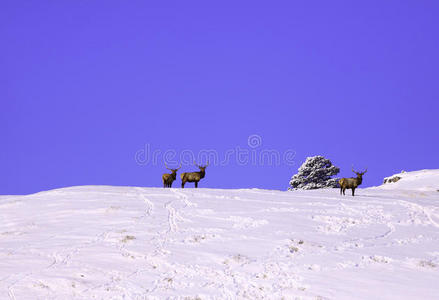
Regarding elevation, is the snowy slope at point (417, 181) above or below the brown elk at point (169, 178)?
above

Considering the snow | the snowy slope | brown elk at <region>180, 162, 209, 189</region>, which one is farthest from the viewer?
the snowy slope

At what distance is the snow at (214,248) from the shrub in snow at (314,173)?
2755 centimetres

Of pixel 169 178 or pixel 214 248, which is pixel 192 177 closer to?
pixel 169 178

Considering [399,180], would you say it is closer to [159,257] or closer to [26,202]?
[26,202]

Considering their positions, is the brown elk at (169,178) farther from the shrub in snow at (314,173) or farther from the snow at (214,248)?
the shrub in snow at (314,173)

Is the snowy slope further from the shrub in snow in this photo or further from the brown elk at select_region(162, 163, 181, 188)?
the brown elk at select_region(162, 163, 181, 188)

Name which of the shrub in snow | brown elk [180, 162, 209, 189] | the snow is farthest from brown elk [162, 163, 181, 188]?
the shrub in snow

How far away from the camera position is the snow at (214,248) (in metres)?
14.6

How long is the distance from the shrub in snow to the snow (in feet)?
90.4

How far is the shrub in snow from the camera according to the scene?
183 feet

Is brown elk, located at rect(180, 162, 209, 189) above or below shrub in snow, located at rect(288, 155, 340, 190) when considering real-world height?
below

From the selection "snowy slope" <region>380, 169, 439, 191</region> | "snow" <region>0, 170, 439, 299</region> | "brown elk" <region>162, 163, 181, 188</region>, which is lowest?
"snow" <region>0, 170, 439, 299</region>

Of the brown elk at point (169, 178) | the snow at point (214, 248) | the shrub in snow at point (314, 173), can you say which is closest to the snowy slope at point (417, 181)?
the shrub in snow at point (314, 173)

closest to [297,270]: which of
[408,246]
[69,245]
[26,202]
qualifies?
[408,246]
